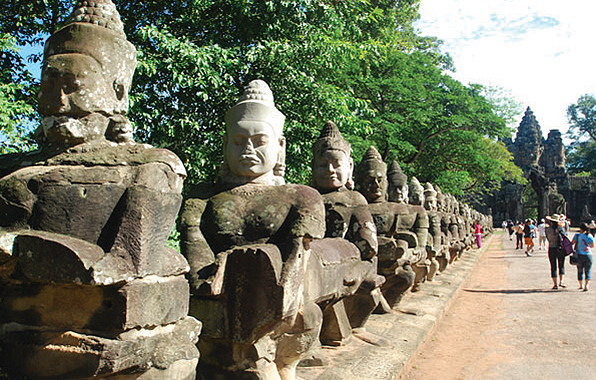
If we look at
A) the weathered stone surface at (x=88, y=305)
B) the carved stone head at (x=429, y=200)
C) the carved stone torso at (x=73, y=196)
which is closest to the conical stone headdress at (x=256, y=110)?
the carved stone torso at (x=73, y=196)

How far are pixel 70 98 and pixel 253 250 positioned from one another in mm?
1162

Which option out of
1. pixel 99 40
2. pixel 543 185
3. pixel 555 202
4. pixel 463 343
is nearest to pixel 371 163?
pixel 463 343

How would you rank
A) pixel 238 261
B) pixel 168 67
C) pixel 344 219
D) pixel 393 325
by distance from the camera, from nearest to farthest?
1. pixel 238 261
2. pixel 344 219
3. pixel 393 325
4. pixel 168 67

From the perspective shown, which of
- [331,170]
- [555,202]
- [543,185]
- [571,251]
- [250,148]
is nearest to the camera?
[250,148]

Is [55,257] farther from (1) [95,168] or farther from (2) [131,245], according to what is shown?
(1) [95,168]

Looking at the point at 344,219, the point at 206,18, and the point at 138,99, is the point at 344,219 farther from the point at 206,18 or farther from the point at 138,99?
the point at 206,18

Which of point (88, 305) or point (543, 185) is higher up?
point (543, 185)

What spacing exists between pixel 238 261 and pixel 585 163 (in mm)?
65441

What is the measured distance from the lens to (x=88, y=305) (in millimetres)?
2049

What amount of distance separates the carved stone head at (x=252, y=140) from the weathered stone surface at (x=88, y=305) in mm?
A: 1254

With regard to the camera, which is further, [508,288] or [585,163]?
[585,163]

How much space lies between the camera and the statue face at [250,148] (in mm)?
3248

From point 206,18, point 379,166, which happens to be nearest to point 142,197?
point 379,166

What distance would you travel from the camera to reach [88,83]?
237cm
